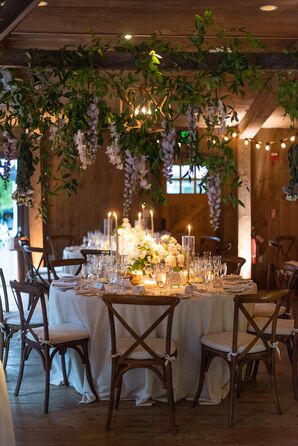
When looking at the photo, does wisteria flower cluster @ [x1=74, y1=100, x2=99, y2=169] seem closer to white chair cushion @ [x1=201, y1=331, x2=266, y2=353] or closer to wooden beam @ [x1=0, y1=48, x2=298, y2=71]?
wooden beam @ [x1=0, y1=48, x2=298, y2=71]

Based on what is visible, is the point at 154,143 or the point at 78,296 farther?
the point at 78,296

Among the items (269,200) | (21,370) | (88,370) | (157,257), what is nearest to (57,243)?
(269,200)

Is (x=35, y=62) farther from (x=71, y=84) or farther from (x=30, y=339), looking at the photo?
(x=30, y=339)

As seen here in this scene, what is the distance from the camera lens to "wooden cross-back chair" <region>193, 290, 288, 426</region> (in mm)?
4434

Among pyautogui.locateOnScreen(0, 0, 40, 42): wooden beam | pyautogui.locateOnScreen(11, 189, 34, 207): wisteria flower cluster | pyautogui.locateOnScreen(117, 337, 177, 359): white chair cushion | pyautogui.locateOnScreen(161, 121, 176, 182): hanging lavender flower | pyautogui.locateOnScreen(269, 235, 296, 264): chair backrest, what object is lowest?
pyautogui.locateOnScreen(117, 337, 177, 359): white chair cushion

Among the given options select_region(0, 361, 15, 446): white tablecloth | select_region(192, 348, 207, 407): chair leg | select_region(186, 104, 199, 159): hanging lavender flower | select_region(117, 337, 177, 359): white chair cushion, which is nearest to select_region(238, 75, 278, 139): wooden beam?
select_region(186, 104, 199, 159): hanging lavender flower

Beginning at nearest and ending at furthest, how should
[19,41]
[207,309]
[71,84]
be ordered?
[71,84]
[207,309]
[19,41]

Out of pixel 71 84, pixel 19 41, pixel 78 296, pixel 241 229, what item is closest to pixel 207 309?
pixel 78 296

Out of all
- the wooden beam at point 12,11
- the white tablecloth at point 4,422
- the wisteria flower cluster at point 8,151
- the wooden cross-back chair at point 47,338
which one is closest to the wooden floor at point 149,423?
the wooden cross-back chair at point 47,338

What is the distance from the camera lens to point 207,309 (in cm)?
485

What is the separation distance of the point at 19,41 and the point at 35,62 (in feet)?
7.45

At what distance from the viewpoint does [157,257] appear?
218 inches

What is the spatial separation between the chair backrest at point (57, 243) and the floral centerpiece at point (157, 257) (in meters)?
4.30

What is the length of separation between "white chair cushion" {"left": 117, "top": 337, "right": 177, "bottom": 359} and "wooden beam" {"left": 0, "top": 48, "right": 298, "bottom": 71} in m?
1.93
